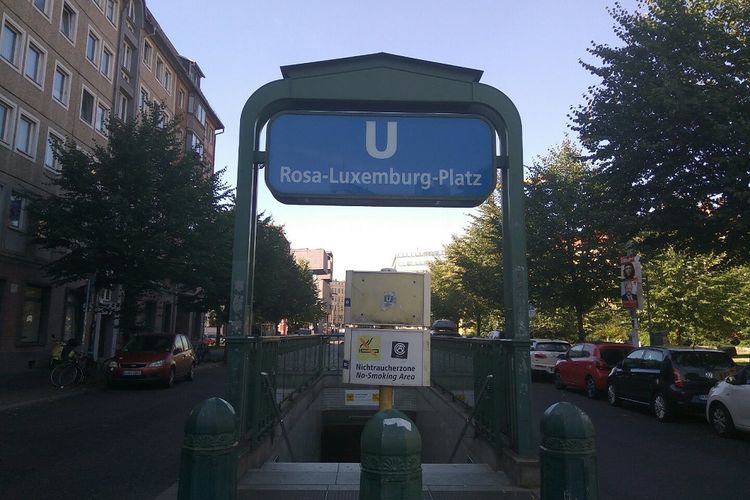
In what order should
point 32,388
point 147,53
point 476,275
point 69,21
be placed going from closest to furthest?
point 32,388, point 69,21, point 476,275, point 147,53

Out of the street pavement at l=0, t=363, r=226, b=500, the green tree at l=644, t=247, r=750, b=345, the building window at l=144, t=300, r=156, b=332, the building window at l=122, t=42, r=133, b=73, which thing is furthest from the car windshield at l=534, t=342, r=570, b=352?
the building window at l=122, t=42, r=133, b=73

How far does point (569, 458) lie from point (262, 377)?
4198 millimetres

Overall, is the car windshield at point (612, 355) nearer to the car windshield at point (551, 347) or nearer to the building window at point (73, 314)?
the car windshield at point (551, 347)

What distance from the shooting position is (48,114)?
2388 centimetres

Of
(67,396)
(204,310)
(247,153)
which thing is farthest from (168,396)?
(204,310)

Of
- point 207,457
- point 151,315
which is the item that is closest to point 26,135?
point 151,315

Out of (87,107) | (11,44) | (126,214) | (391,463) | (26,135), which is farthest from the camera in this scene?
(87,107)

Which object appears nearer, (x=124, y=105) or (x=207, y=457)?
(x=207, y=457)

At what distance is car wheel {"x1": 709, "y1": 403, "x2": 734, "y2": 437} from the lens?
34.2ft

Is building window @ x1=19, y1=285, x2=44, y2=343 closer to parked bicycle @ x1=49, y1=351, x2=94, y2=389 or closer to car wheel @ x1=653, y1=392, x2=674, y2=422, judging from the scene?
parked bicycle @ x1=49, y1=351, x2=94, y2=389

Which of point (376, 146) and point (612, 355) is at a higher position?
point (376, 146)

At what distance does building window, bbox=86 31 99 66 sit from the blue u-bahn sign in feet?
82.8

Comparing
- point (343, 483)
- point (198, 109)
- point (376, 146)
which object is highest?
point (198, 109)

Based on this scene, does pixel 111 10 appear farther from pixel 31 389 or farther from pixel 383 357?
pixel 383 357
